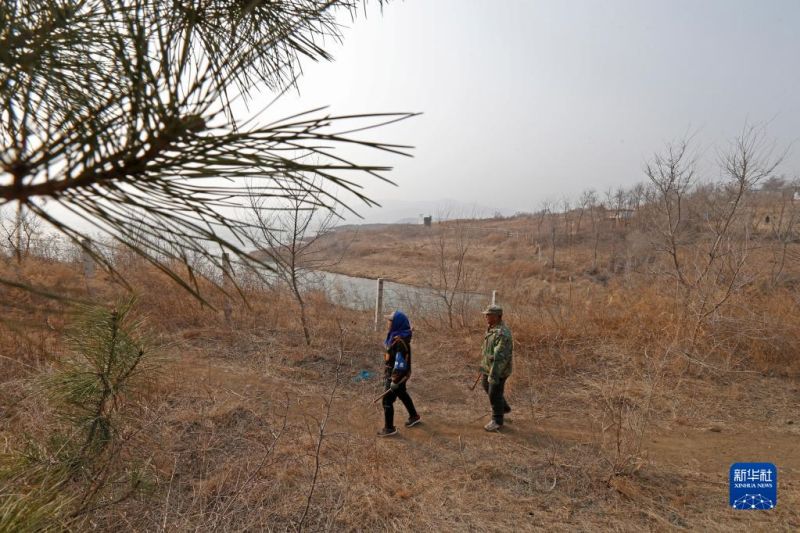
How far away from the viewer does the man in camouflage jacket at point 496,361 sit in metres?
4.62

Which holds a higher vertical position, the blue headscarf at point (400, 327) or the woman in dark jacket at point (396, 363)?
the blue headscarf at point (400, 327)

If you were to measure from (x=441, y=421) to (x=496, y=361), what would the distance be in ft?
3.88

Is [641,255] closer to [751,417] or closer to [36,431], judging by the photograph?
[751,417]

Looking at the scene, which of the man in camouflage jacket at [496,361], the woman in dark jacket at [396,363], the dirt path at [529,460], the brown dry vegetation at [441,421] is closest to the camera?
the brown dry vegetation at [441,421]

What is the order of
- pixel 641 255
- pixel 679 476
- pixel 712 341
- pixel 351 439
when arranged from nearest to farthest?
pixel 679 476, pixel 351 439, pixel 712 341, pixel 641 255

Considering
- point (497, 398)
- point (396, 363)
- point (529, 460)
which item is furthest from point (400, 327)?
point (529, 460)

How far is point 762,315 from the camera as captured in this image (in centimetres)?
713

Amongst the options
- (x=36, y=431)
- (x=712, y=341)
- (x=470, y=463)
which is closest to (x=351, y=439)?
(x=470, y=463)

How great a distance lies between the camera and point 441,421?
16.9 feet

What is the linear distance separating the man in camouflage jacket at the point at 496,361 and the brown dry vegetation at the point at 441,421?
29 centimetres

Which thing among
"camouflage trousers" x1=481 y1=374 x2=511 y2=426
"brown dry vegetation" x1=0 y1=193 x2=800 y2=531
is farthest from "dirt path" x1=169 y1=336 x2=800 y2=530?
"camouflage trousers" x1=481 y1=374 x2=511 y2=426

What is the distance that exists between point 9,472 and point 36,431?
1981 millimetres
